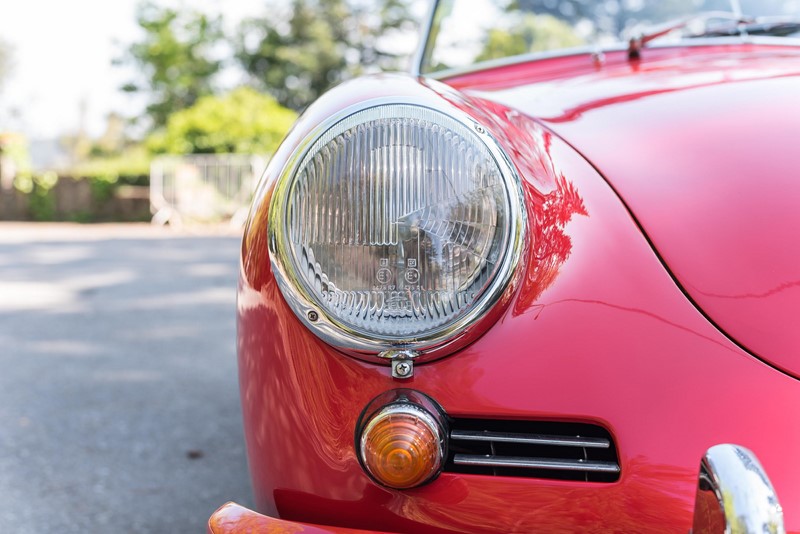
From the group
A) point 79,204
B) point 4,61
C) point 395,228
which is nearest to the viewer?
point 395,228

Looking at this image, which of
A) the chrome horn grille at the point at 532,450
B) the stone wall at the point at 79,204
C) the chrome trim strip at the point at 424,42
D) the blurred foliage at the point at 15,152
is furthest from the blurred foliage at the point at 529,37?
the blurred foliage at the point at 15,152

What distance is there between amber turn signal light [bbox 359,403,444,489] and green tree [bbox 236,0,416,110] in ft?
99.3

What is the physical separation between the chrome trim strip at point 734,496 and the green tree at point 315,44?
30.4 metres

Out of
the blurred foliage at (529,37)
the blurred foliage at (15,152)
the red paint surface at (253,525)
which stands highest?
the blurred foliage at (15,152)

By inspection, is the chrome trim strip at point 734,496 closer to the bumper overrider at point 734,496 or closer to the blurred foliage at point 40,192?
the bumper overrider at point 734,496

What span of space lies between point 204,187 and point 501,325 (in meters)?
14.5

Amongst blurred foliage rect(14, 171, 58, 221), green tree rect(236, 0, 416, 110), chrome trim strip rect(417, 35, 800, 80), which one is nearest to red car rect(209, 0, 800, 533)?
chrome trim strip rect(417, 35, 800, 80)

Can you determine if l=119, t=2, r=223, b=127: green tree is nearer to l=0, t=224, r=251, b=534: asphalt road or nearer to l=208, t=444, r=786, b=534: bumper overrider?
l=0, t=224, r=251, b=534: asphalt road

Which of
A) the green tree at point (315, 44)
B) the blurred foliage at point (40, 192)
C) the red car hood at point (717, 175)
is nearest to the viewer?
the red car hood at point (717, 175)

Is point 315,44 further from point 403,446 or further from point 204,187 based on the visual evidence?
point 403,446

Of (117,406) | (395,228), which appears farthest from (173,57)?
(395,228)

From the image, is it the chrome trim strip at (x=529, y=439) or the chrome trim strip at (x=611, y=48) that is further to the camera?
the chrome trim strip at (x=611, y=48)

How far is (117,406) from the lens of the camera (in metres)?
2.94

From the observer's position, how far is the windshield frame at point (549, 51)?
77.0 inches
